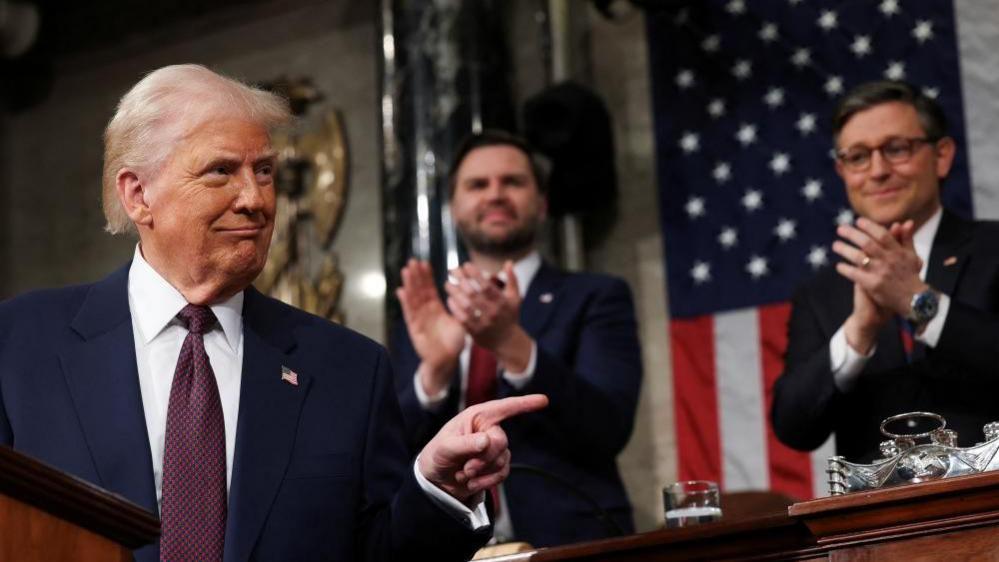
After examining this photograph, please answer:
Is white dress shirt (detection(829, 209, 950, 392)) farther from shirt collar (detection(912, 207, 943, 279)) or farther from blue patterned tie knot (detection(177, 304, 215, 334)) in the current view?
blue patterned tie knot (detection(177, 304, 215, 334))

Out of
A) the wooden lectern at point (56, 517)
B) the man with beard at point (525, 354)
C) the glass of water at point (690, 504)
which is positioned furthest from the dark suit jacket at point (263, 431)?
the man with beard at point (525, 354)

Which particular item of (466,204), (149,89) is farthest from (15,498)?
(466,204)

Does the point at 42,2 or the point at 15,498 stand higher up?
the point at 42,2

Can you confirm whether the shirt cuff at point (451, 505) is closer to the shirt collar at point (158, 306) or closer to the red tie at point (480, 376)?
the shirt collar at point (158, 306)

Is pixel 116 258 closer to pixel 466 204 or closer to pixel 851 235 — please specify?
pixel 466 204

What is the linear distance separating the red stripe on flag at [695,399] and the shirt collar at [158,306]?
3.74m

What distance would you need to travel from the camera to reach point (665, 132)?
6.71 m

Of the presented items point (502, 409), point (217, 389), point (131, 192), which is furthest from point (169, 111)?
point (502, 409)

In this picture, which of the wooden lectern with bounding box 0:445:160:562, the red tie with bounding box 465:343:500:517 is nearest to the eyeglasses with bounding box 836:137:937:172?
the red tie with bounding box 465:343:500:517

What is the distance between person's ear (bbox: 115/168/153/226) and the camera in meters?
3.01

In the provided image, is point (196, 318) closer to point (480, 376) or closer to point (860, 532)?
point (860, 532)

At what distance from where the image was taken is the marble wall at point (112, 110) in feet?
24.8

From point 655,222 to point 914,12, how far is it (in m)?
1.42

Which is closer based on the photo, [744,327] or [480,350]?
[480,350]
